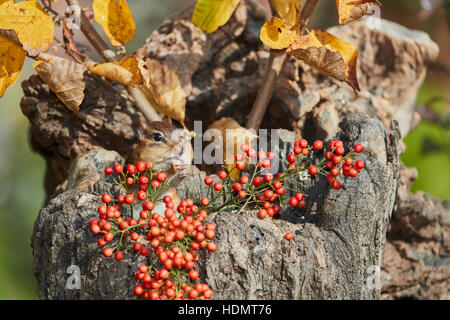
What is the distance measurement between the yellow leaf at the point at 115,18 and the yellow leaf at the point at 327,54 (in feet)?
0.99

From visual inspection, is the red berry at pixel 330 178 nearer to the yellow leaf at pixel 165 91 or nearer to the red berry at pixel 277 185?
the red berry at pixel 277 185

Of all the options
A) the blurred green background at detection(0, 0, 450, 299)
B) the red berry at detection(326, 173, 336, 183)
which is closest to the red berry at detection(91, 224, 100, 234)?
the red berry at detection(326, 173, 336, 183)

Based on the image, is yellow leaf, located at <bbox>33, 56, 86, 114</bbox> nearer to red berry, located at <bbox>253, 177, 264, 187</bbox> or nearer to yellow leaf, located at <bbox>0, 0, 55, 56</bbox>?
yellow leaf, located at <bbox>0, 0, 55, 56</bbox>

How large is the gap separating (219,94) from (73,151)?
0.34 m

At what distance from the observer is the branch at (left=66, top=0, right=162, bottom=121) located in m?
0.98

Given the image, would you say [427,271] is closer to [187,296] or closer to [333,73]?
[333,73]

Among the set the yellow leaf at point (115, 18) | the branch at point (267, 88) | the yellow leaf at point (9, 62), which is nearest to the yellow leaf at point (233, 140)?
the branch at point (267, 88)

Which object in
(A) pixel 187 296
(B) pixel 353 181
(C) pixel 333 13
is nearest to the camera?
(A) pixel 187 296

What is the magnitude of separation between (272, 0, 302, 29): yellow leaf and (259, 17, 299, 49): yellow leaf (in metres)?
0.02

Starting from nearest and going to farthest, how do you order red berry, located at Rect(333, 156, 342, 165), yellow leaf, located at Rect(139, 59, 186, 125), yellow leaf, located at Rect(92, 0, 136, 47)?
red berry, located at Rect(333, 156, 342, 165), yellow leaf, located at Rect(92, 0, 136, 47), yellow leaf, located at Rect(139, 59, 186, 125)

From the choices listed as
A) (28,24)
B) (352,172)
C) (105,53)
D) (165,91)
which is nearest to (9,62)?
(28,24)

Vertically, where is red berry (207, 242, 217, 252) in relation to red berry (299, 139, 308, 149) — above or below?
below
